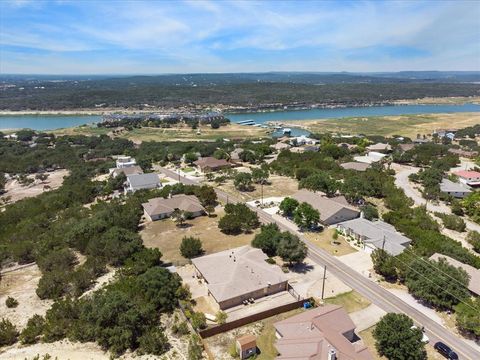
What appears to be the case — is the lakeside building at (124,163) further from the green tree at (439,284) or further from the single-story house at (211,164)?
the green tree at (439,284)

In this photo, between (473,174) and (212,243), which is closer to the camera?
(212,243)

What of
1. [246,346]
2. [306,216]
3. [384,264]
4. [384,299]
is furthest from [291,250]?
[246,346]

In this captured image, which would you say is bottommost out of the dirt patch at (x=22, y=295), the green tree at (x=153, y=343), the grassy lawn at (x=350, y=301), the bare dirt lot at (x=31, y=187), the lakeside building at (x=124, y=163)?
the bare dirt lot at (x=31, y=187)

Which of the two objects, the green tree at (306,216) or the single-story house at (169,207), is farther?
the single-story house at (169,207)

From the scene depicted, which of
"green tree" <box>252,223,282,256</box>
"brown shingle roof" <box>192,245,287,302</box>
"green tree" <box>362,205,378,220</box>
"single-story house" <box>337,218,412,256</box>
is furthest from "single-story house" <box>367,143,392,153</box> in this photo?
"brown shingle roof" <box>192,245,287,302</box>

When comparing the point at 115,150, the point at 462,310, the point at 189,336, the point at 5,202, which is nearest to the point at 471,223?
the point at 462,310

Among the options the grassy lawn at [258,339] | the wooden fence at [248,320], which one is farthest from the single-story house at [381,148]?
the grassy lawn at [258,339]

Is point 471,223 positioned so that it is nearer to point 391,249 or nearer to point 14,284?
point 391,249
